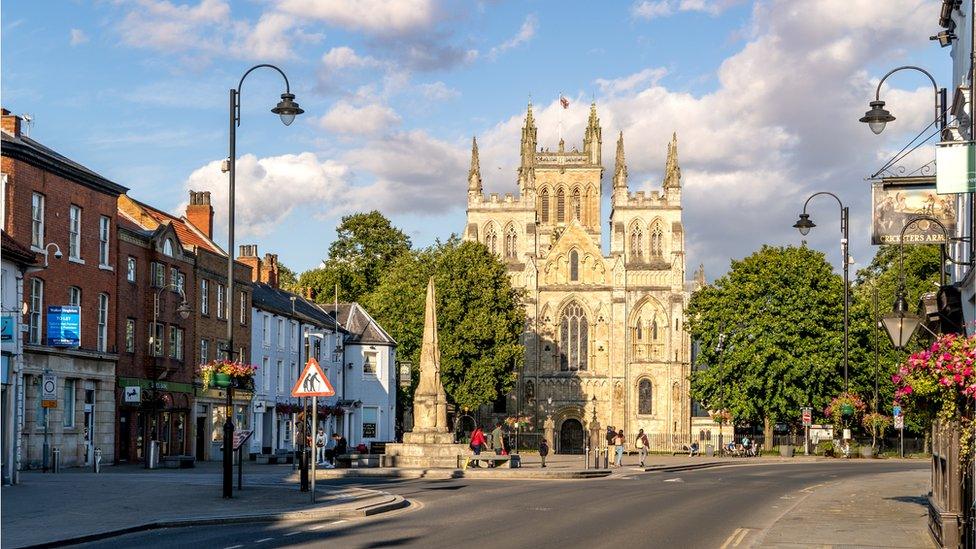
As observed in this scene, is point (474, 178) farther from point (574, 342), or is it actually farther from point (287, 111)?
point (287, 111)

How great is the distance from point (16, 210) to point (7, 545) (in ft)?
76.1

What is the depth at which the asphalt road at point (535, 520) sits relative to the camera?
61.8 ft

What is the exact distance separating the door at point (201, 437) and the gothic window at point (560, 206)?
68764 mm

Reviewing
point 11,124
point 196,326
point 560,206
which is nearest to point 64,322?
point 11,124

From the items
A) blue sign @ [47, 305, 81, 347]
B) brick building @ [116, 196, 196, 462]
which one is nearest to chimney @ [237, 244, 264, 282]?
brick building @ [116, 196, 196, 462]

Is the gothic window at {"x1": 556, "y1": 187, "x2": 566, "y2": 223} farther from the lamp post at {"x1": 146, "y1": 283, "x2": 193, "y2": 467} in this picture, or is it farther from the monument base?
the monument base

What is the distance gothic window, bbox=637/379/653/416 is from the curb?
268 feet

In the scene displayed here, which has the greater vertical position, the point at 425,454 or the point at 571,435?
the point at 425,454

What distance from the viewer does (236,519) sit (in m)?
21.7

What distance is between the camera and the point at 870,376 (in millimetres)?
75750

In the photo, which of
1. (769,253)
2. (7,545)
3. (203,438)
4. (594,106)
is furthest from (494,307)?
(7,545)

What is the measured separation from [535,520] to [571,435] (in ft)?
278

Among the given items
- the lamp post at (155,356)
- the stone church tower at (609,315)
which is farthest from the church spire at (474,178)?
the lamp post at (155,356)

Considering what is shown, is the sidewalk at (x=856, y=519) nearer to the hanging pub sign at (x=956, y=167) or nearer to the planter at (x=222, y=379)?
the hanging pub sign at (x=956, y=167)
